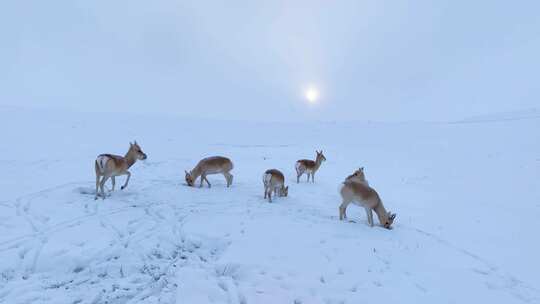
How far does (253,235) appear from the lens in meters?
9.76

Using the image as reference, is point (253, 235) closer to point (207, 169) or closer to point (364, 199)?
point (364, 199)

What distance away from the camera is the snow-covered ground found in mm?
7090

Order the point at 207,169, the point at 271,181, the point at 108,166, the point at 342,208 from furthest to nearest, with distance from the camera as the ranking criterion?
the point at 207,169, the point at 271,181, the point at 342,208, the point at 108,166

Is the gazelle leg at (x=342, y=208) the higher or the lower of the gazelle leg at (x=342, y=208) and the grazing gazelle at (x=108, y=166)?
the lower

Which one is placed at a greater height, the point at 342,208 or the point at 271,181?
the point at 271,181

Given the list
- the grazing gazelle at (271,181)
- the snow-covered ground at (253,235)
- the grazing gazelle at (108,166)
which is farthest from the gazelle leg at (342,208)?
the grazing gazelle at (108,166)

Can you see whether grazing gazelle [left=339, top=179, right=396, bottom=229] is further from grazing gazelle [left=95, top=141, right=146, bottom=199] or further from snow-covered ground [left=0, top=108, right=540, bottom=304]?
grazing gazelle [left=95, top=141, right=146, bottom=199]

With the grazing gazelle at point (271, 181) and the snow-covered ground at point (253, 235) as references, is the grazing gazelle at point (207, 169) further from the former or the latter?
the grazing gazelle at point (271, 181)

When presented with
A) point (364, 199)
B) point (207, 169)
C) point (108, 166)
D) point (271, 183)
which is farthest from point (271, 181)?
point (108, 166)

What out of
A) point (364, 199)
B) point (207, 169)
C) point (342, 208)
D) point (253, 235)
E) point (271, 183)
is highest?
point (207, 169)

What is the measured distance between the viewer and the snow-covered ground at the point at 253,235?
7090 mm

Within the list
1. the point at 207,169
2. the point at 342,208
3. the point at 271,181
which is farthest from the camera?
the point at 207,169

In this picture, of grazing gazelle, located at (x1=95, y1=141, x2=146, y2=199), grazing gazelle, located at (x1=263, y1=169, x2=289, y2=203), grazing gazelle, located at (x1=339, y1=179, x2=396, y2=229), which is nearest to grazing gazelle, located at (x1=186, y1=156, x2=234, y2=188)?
grazing gazelle, located at (x1=263, y1=169, x2=289, y2=203)

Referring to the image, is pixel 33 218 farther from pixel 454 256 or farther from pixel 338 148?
pixel 338 148
